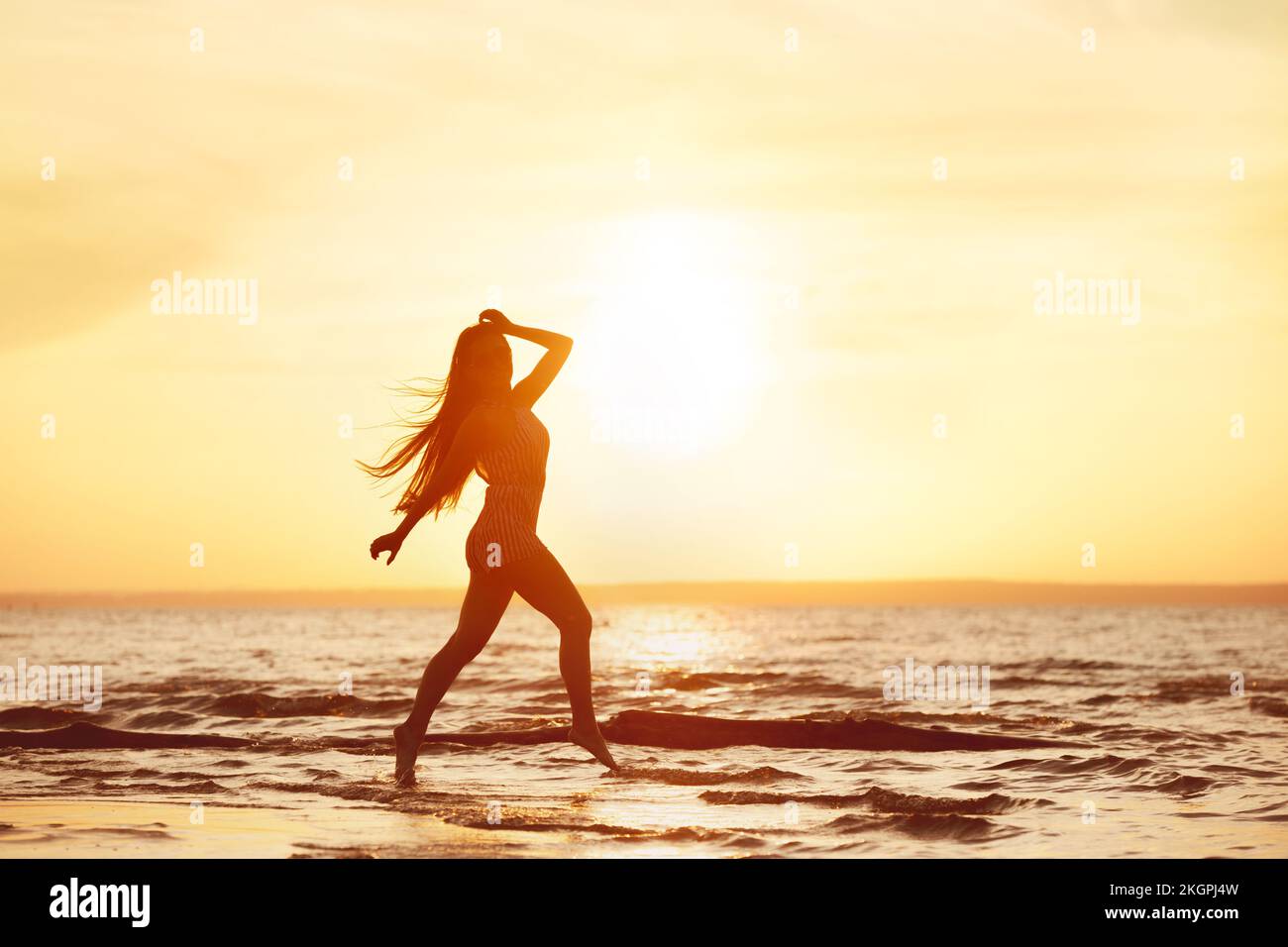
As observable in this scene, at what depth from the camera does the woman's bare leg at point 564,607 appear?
7.47 m

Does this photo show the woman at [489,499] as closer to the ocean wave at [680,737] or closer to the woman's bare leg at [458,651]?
the woman's bare leg at [458,651]

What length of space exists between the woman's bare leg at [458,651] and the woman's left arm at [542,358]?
41.2 inches

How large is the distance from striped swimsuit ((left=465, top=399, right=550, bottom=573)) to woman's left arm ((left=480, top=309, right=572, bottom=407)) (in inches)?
8.4

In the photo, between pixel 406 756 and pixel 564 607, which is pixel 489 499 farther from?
pixel 406 756

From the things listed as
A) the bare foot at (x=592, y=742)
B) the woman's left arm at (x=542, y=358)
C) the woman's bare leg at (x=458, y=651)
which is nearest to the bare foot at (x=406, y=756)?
the woman's bare leg at (x=458, y=651)

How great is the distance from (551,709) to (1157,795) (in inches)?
304

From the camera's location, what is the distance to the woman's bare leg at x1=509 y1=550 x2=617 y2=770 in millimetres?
7473

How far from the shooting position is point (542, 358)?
790 cm

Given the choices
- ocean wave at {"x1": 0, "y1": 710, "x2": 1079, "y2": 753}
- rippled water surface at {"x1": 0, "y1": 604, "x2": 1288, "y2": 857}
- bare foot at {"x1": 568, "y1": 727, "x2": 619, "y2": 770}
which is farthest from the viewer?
ocean wave at {"x1": 0, "y1": 710, "x2": 1079, "y2": 753}

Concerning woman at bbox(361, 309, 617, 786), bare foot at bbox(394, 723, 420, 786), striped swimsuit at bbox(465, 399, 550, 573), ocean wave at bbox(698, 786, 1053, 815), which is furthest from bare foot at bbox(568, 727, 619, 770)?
striped swimsuit at bbox(465, 399, 550, 573)

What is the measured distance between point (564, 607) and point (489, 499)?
2.35ft

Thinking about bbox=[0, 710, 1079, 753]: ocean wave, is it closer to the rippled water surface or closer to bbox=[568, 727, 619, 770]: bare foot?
the rippled water surface
